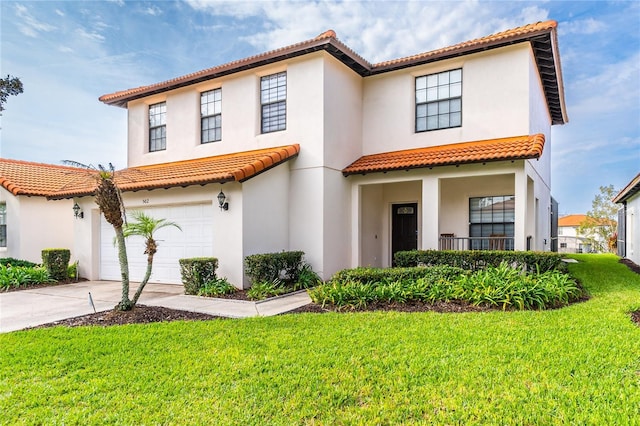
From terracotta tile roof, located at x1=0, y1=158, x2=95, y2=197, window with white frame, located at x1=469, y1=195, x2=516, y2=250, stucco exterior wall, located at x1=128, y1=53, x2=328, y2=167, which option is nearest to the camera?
stucco exterior wall, located at x1=128, y1=53, x2=328, y2=167

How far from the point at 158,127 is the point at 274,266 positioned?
28.9 ft

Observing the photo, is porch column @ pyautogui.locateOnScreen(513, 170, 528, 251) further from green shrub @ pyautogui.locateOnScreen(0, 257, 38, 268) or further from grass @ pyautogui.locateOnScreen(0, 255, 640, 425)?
green shrub @ pyautogui.locateOnScreen(0, 257, 38, 268)

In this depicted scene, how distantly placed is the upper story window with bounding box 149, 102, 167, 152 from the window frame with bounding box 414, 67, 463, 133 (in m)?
9.73

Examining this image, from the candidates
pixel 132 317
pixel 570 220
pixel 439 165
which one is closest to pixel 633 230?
pixel 439 165

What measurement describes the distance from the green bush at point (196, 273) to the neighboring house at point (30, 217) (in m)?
8.24

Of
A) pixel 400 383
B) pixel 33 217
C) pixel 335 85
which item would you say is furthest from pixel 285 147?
pixel 33 217

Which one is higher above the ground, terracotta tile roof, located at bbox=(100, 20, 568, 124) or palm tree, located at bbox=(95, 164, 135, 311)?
terracotta tile roof, located at bbox=(100, 20, 568, 124)

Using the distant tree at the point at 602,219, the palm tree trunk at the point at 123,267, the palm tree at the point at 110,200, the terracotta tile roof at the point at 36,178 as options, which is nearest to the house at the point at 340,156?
the terracotta tile roof at the point at 36,178

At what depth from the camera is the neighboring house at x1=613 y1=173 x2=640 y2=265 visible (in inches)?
609

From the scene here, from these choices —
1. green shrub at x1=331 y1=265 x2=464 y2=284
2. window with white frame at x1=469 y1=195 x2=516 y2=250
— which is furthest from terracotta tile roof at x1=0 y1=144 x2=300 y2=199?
window with white frame at x1=469 y1=195 x2=516 y2=250

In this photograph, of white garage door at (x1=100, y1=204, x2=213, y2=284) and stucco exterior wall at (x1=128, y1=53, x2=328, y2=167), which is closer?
white garage door at (x1=100, y1=204, x2=213, y2=284)

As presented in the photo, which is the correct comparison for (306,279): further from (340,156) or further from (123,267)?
(123,267)

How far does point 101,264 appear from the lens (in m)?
13.2

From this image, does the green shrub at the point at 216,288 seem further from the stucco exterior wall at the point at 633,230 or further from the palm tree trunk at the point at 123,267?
the stucco exterior wall at the point at 633,230
